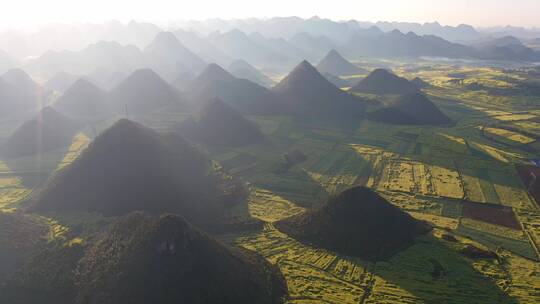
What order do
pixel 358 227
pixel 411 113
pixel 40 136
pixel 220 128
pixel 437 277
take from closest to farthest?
pixel 437 277 < pixel 358 227 < pixel 40 136 < pixel 220 128 < pixel 411 113

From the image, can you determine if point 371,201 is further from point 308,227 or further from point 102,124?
point 102,124

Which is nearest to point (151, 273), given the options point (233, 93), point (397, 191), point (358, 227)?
point (358, 227)

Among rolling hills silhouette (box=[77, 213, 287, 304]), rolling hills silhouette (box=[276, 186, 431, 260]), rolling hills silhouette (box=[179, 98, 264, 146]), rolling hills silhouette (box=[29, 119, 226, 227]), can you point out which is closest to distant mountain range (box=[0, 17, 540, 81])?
rolling hills silhouette (box=[179, 98, 264, 146])

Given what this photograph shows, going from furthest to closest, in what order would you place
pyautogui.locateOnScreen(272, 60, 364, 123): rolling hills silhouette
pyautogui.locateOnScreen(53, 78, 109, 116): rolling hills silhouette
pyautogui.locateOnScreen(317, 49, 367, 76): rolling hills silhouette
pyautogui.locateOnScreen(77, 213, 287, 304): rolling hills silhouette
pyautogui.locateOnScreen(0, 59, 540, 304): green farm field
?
pyautogui.locateOnScreen(317, 49, 367, 76): rolling hills silhouette
pyautogui.locateOnScreen(53, 78, 109, 116): rolling hills silhouette
pyautogui.locateOnScreen(272, 60, 364, 123): rolling hills silhouette
pyautogui.locateOnScreen(0, 59, 540, 304): green farm field
pyautogui.locateOnScreen(77, 213, 287, 304): rolling hills silhouette

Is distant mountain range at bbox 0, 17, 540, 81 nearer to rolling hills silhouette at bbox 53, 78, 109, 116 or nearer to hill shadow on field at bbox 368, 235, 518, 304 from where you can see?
rolling hills silhouette at bbox 53, 78, 109, 116

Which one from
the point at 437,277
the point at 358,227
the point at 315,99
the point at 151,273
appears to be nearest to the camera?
the point at 151,273

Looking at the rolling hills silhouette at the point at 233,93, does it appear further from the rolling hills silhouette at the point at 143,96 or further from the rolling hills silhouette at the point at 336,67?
the rolling hills silhouette at the point at 336,67

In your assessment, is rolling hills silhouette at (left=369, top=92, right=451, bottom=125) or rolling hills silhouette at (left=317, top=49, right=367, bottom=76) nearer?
rolling hills silhouette at (left=369, top=92, right=451, bottom=125)

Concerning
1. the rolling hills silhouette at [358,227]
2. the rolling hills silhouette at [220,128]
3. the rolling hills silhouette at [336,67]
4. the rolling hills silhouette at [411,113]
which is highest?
the rolling hills silhouette at [336,67]

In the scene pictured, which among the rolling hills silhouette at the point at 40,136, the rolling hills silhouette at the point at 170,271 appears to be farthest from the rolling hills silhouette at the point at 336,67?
the rolling hills silhouette at the point at 170,271

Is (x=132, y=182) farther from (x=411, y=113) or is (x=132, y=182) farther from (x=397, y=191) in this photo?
(x=411, y=113)

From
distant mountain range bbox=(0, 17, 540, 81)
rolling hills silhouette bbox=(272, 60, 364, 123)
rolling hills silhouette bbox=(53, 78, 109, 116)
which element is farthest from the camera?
distant mountain range bbox=(0, 17, 540, 81)

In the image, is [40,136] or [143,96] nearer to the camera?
[40,136]
